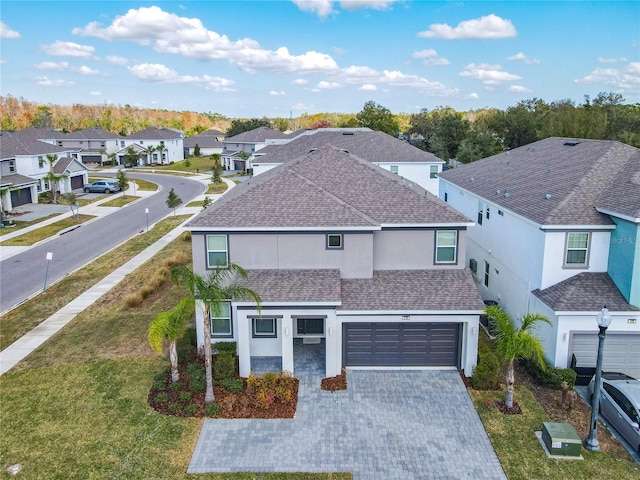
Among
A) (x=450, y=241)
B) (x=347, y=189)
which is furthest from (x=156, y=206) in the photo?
(x=450, y=241)

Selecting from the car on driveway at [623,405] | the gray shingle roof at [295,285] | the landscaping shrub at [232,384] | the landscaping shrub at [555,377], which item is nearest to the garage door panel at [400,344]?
the gray shingle roof at [295,285]

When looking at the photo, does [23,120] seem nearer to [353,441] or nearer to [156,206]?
[156,206]

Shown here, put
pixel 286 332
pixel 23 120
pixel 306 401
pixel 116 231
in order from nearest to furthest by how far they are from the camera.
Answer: pixel 306 401 < pixel 286 332 < pixel 116 231 < pixel 23 120

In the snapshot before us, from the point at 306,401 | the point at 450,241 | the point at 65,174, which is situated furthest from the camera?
the point at 65,174

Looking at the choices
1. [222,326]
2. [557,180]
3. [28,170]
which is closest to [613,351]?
[557,180]

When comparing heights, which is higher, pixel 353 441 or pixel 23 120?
pixel 23 120

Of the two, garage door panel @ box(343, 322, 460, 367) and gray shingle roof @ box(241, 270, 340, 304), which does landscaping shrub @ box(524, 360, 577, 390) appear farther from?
gray shingle roof @ box(241, 270, 340, 304)

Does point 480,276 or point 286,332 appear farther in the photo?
point 480,276
